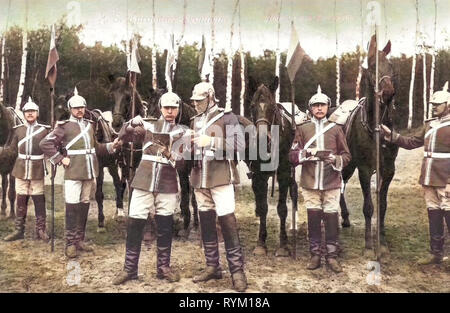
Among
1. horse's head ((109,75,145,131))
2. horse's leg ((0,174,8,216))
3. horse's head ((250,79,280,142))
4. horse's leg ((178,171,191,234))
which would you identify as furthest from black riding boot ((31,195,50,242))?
horse's head ((250,79,280,142))

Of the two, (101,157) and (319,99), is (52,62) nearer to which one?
(101,157)

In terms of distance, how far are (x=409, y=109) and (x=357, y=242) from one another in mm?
1772

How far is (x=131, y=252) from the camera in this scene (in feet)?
18.8

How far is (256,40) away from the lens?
6.41m

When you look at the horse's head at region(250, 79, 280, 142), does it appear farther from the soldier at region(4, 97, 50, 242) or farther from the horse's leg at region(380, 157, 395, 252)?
the soldier at region(4, 97, 50, 242)

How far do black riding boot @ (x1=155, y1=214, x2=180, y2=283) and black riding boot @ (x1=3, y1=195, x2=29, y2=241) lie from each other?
193 centimetres

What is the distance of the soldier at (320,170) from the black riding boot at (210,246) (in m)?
1.11

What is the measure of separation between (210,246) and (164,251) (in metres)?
0.54

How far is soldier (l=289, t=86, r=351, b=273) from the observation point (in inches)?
225

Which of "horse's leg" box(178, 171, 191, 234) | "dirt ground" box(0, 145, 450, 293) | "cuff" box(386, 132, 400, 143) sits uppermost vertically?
"cuff" box(386, 132, 400, 143)

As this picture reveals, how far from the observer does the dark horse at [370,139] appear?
19.4 ft

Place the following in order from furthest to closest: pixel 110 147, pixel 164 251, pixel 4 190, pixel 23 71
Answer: pixel 4 190, pixel 23 71, pixel 110 147, pixel 164 251

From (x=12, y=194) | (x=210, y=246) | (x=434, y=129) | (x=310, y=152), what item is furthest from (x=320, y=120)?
(x=12, y=194)

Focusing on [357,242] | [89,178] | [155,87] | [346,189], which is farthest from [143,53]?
[357,242]
